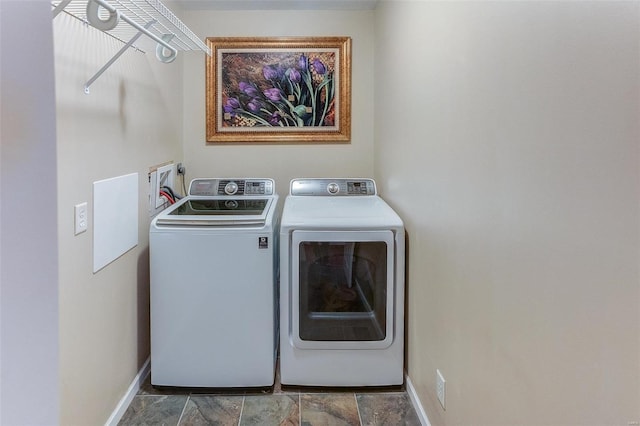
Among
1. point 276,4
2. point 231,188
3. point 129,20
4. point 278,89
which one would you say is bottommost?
point 231,188

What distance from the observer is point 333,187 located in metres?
3.08

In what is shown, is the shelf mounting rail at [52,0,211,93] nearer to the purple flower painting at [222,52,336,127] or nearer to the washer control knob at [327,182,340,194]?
the purple flower painting at [222,52,336,127]

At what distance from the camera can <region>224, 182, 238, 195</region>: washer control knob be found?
3.00 m

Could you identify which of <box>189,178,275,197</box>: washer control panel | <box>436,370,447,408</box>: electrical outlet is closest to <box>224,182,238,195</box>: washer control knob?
<box>189,178,275,197</box>: washer control panel

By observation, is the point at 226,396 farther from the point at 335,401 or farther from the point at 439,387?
the point at 439,387

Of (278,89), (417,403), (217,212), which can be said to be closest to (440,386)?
(417,403)

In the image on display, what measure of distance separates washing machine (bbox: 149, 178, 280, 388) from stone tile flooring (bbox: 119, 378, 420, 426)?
70mm

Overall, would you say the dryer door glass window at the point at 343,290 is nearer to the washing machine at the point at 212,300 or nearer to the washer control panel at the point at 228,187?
the washing machine at the point at 212,300

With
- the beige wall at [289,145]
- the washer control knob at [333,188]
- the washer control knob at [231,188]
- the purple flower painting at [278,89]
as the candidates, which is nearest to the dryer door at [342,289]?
the washer control knob at [333,188]

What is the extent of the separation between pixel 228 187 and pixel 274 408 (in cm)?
141

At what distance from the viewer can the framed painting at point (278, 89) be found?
318 cm

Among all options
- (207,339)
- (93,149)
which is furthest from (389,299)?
(93,149)

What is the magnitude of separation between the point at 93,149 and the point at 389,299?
60.0 inches

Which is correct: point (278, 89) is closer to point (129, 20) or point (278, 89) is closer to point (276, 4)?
point (276, 4)
